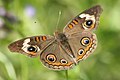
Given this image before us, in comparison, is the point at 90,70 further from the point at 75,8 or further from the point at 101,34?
the point at 75,8

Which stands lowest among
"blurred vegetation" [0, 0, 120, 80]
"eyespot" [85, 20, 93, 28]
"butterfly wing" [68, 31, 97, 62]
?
"butterfly wing" [68, 31, 97, 62]

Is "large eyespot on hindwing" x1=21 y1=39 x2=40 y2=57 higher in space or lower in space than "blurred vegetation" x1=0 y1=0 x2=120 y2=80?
lower

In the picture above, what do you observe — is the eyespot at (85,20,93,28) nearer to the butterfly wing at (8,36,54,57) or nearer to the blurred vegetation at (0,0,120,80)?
the butterfly wing at (8,36,54,57)

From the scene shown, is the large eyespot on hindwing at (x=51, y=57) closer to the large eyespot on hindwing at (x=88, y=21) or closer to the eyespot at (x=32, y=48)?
the eyespot at (x=32, y=48)

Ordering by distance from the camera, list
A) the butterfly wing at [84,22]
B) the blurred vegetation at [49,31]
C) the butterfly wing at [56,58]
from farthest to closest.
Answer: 1. the blurred vegetation at [49,31]
2. the butterfly wing at [84,22]
3. the butterfly wing at [56,58]

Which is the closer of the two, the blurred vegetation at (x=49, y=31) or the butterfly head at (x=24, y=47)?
the butterfly head at (x=24, y=47)

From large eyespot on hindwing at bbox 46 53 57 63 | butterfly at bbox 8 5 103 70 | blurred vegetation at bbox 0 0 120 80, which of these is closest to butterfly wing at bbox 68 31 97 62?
butterfly at bbox 8 5 103 70

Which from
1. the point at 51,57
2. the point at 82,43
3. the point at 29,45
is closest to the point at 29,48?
the point at 29,45

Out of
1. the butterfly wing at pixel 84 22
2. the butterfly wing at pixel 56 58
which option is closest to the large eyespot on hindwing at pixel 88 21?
the butterfly wing at pixel 84 22
